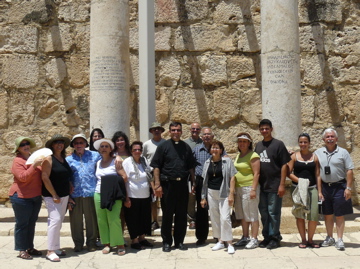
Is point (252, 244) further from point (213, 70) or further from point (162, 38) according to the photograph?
point (162, 38)

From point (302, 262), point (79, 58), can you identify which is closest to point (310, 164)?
point (302, 262)

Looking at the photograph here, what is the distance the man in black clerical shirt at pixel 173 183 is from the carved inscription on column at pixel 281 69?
8.79 ft

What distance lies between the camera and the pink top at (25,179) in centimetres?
683

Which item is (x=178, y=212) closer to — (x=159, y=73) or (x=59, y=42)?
(x=159, y=73)

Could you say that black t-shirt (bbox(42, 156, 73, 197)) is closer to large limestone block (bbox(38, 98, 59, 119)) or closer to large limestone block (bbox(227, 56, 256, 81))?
large limestone block (bbox(38, 98, 59, 119))

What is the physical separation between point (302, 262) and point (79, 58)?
24.6 ft

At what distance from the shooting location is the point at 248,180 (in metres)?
7.52

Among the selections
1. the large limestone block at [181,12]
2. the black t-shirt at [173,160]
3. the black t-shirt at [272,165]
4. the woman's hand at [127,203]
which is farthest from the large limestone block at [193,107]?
the woman's hand at [127,203]

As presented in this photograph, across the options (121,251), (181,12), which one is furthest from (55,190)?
(181,12)

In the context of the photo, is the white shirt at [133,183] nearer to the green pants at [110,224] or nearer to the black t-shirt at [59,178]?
the green pants at [110,224]

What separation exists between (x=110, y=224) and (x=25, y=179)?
1423 mm

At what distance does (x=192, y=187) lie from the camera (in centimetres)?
765

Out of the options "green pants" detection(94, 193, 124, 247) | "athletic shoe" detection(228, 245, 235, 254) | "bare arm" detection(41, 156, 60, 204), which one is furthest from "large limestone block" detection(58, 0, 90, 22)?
"athletic shoe" detection(228, 245, 235, 254)

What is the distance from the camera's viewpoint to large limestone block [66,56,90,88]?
38.2 ft
